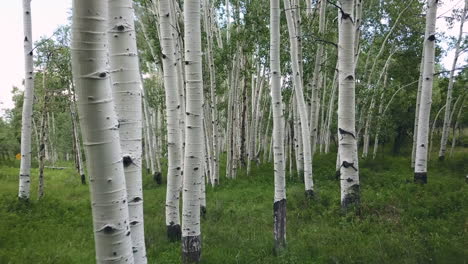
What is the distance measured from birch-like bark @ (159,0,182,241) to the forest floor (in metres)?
0.58

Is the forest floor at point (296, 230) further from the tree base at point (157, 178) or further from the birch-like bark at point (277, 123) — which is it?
the tree base at point (157, 178)

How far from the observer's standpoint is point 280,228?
5.19m

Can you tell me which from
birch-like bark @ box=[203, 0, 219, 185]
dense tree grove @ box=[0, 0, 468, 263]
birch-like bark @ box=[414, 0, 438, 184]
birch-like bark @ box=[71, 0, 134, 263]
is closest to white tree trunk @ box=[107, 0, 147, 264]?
dense tree grove @ box=[0, 0, 468, 263]

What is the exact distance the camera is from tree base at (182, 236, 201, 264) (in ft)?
15.3

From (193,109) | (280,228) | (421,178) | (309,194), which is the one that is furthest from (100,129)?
(421,178)

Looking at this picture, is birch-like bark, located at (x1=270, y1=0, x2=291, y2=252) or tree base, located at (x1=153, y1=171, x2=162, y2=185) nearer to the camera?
birch-like bark, located at (x1=270, y1=0, x2=291, y2=252)

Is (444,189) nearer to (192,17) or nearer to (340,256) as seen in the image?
(340,256)

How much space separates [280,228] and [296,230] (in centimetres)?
130

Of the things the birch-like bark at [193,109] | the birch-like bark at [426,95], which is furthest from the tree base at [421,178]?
the birch-like bark at [193,109]

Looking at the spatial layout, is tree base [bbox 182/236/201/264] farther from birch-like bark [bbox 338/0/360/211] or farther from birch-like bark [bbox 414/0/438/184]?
birch-like bark [bbox 414/0/438/184]

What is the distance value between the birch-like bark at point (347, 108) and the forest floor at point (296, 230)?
0.64 m

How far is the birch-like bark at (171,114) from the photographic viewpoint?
5.62 meters

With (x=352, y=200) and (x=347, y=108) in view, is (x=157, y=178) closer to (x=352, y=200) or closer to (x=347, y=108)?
(x=352, y=200)

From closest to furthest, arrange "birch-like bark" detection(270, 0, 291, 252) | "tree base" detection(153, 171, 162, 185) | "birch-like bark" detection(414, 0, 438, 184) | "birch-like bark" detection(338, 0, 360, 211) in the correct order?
"birch-like bark" detection(270, 0, 291, 252) → "birch-like bark" detection(338, 0, 360, 211) → "birch-like bark" detection(414, 0, 438, 184) → "tree base" detection(153, 171, 162, 185)
